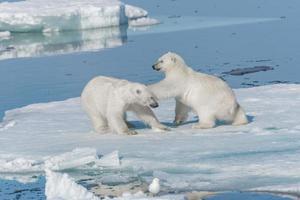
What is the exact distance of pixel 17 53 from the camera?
1559cm

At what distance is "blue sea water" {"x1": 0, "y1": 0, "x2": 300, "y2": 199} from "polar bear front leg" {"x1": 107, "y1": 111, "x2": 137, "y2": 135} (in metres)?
3.04

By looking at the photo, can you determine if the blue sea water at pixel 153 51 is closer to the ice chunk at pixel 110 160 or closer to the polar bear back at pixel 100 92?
the polar bear back at pixel 100 92

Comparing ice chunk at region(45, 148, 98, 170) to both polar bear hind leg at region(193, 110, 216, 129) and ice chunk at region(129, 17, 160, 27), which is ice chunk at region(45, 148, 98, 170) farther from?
ice chunk at region(129, 17, 160, 27)

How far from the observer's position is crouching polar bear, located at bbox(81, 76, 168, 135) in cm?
678

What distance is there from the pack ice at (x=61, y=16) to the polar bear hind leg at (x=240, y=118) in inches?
456

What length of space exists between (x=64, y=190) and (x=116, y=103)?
1830mm

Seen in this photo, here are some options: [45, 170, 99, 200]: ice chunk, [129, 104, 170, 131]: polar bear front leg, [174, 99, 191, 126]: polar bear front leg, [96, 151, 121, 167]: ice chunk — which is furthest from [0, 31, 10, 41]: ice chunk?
[45, 170, 99, 200]: ice chunk

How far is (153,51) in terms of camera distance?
580 inches

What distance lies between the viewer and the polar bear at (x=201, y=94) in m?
7.12

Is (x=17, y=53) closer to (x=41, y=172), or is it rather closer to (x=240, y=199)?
(x=41, y=172)

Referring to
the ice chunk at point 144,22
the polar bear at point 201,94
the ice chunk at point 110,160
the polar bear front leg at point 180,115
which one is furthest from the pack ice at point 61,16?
the ice chunk at point 110,160

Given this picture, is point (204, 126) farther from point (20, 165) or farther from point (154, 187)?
point (154, 187)

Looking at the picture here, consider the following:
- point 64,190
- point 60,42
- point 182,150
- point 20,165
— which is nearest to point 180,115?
point 182,150

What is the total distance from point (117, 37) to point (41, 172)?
11.9 m
